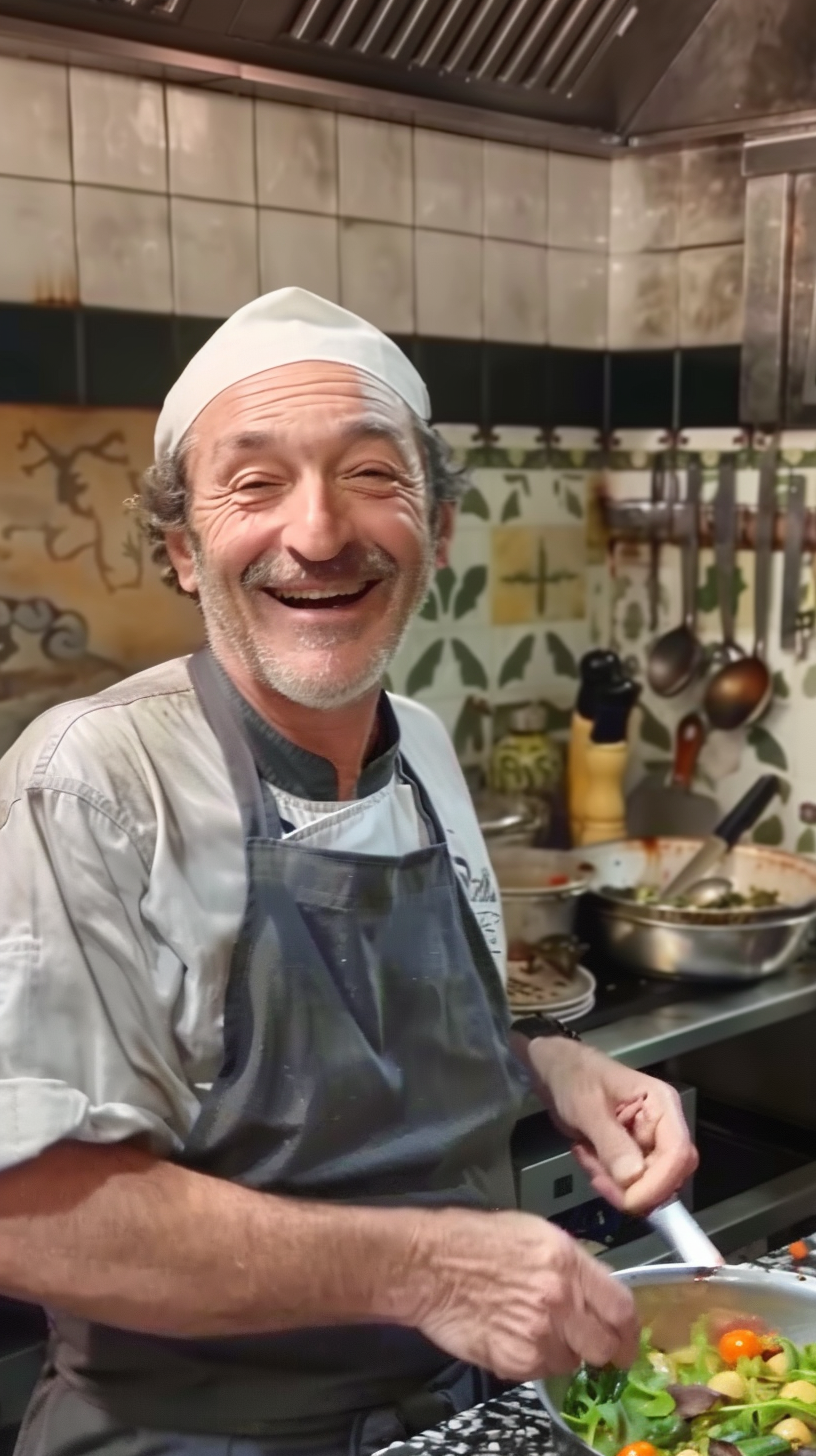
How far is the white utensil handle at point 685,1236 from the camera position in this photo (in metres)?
1.01

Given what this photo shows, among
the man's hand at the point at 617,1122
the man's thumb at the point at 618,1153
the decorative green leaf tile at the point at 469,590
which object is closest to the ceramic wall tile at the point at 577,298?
the decorative green leaf tile at the point at 469,590

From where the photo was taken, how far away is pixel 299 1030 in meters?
1.11

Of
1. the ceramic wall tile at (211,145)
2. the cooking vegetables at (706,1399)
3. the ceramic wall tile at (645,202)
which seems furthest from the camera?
the ceramic wall tile at (645,202)

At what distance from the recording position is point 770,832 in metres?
2.25

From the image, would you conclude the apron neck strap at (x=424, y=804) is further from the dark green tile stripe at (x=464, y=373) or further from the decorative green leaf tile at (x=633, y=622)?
the decorative green leaf tile at (x=633, y=622)

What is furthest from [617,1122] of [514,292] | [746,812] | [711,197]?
[711,197]

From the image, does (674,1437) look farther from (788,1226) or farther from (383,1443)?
(788,1226)

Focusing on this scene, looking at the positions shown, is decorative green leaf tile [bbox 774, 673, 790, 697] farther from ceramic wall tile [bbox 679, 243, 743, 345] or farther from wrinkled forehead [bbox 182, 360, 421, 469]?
wrinkled forehead [bbox 182, 360, 421, 469]

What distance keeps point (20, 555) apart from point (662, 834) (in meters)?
1.13

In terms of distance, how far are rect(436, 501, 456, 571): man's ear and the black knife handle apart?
2.78 feet

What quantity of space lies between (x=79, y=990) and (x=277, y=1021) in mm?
162

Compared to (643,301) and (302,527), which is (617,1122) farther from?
(643,301)

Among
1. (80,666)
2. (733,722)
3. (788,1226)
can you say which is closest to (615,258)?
(733,722)

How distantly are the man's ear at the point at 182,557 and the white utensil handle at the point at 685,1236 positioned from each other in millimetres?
638
